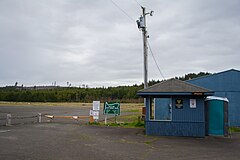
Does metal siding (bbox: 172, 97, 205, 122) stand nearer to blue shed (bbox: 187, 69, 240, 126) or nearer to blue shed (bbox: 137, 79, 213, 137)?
blue shed (bbox: 137, 79, 213, 137)

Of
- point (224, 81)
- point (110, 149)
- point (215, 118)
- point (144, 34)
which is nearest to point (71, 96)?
point (144, 34)

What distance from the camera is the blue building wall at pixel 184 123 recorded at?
48.3 ft

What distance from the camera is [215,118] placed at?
15.7 metres

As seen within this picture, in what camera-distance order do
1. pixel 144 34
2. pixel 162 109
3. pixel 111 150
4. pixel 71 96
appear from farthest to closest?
pixel 71 96, pixel 162 109, pixel 144 34, pixel 111 150

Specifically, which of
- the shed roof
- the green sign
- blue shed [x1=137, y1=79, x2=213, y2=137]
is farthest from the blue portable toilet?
the green sign

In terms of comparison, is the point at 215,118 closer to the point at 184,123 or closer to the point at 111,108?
the point at 184,123

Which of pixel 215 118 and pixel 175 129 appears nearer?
pixel 175 129

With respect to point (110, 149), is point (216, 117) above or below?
above

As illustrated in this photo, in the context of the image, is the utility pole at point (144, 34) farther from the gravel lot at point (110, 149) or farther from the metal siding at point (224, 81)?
the gravel lot at point (110, 149)

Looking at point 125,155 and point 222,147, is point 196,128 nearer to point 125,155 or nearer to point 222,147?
point 222,147

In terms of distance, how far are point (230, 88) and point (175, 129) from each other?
8139 mm

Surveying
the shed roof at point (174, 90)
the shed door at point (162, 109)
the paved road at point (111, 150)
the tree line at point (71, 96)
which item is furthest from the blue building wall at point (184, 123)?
the tree line at point (71, 96)

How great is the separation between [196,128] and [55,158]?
8695 millimetres

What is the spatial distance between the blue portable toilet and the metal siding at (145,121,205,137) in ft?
4.28
